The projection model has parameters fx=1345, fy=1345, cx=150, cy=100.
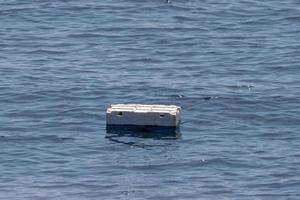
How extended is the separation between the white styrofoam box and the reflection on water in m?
0.28

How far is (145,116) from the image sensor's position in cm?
6900

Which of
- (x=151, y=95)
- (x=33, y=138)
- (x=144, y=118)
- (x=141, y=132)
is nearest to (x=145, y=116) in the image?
(x=144, y=118)

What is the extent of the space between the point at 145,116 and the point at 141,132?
993mm

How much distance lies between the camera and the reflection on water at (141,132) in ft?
227

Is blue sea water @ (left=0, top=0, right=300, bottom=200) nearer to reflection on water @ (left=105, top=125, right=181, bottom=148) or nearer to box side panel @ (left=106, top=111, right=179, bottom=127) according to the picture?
reflection on water @ (left=105, top=125, right=181, bottom=148)

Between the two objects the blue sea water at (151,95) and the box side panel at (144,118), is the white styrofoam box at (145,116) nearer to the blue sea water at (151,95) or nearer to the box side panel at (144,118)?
the box side panel at (144,118)

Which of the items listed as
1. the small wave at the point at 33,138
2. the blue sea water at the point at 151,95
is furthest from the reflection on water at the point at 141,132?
the small wave at the point at 33,138

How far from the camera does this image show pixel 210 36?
9375 centimetres

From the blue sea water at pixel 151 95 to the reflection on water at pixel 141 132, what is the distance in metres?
0.26

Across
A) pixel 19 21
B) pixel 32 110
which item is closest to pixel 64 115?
pixel 32 110

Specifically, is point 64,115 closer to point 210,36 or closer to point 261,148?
point 261,148

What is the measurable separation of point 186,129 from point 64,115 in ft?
24.1

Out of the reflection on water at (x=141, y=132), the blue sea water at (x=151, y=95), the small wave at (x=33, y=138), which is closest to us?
the blue sea water at (x=151, y=95)

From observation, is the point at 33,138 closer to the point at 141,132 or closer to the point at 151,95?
the point at 141,132
